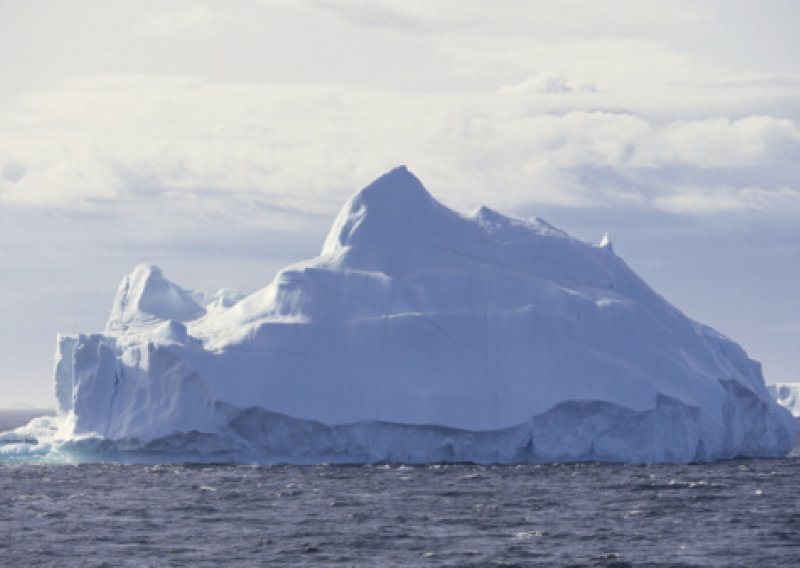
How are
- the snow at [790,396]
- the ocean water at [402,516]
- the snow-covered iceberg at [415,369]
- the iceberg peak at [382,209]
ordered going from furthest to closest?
the snow at [790,396] → the iceberg peak at [382,209] → the snow-covered iceberg at [415,369] → the ocean water at [402,516]

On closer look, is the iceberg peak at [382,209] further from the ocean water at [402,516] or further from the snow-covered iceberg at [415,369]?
the ocean water at [402,516]

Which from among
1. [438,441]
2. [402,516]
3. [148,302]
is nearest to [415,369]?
[438,441]

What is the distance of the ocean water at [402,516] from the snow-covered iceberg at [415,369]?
3.35 ft

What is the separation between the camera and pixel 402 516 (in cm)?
3139

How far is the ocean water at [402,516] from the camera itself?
2628cm

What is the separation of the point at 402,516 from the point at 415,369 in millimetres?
11858

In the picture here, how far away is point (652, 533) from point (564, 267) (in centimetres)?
1949

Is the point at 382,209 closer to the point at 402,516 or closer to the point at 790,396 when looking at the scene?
the point at 402,516

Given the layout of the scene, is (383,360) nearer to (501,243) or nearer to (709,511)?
(501,243)

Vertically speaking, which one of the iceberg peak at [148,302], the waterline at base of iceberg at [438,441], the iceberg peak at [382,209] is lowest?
the waterline at base of iceberg at [438,441]

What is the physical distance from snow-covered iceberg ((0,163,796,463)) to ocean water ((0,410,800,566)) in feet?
3.35

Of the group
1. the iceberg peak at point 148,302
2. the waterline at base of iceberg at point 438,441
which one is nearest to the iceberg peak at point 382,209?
the waterline at base of iceberg at point 438,441

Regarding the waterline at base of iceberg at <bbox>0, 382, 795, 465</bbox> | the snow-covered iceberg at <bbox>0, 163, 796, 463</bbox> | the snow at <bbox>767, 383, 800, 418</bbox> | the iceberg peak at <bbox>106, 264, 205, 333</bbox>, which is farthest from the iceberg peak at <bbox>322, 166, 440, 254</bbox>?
the snow at <bbox>767, 383, 800, 418</bbox>

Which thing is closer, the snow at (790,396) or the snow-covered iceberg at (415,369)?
the snow-covered iceberg at (415,369)
